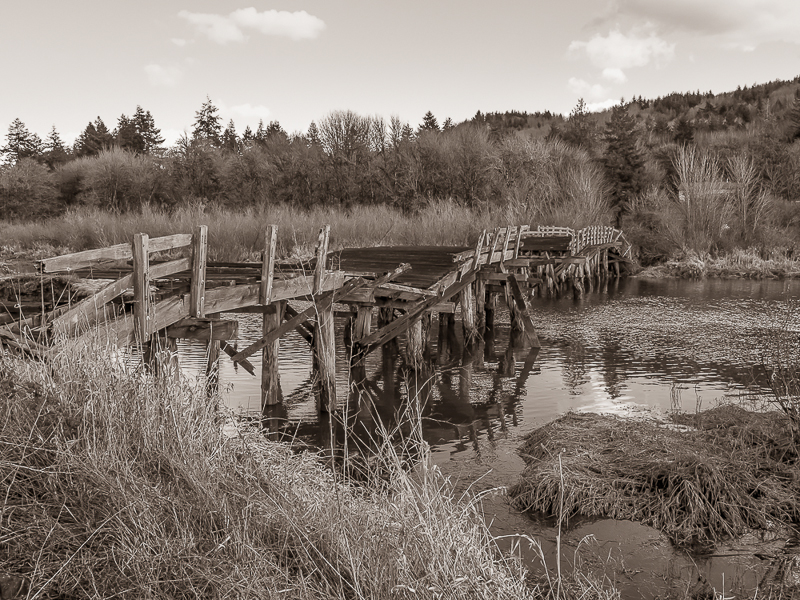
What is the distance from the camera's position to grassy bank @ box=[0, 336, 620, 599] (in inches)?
142

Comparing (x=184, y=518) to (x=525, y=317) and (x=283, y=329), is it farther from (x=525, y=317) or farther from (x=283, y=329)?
(x=525, y=317)

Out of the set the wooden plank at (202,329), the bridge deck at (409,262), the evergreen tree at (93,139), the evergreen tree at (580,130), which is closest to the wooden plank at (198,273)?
the wooden plank at (202,329)

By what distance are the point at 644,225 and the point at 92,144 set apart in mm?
52413

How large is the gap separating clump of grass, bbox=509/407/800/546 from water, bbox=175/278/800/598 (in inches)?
8.9

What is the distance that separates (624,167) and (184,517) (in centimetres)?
5018

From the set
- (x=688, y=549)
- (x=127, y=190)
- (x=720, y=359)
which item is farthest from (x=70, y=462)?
(x=127, y=190)

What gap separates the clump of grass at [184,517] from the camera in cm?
361

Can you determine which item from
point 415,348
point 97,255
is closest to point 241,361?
point 97,255

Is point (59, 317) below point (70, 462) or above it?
above

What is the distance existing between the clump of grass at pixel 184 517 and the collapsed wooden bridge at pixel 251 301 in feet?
2.31

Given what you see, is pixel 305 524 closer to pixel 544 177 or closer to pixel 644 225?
pixel 544 177

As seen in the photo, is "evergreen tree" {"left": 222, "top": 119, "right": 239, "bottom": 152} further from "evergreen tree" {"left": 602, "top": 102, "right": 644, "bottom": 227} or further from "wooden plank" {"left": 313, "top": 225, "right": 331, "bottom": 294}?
"wooden plank" {"left": 313, "top": 225, "right": 331, "bottom": 294}

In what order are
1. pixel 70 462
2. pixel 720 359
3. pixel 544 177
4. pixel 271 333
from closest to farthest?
pixel 70 462
pixel 271 333
pixel 720 359
pixel 544 177

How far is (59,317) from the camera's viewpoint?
662 centimetres
